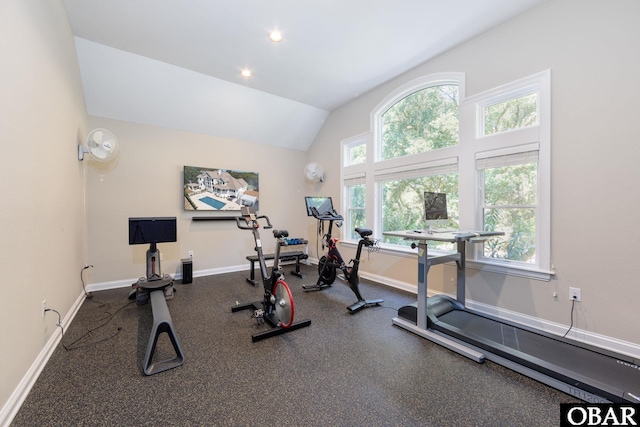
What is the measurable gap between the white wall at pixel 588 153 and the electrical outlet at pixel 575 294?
0.03 metres

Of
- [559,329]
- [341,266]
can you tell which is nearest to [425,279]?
[341,266]

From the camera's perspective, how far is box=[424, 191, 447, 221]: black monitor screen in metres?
2.97

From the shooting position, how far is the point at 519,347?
2176mm

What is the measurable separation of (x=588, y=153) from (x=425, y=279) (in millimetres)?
1918

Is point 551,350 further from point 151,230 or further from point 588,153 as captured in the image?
point 151,230

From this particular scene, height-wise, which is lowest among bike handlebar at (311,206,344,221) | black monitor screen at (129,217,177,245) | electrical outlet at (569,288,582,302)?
electrical outlet at (569,288,582,302)

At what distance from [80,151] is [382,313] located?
175 inches

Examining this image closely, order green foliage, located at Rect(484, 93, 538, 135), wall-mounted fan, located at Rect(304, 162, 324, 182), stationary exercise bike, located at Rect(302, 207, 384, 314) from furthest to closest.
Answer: wall-mounted fan, located at Rect(304, 162, 324, 182)
stationary exercise bike, located at Rect(302, 207, 384, 314)
green foliage, located at Rect(484, 93, 538, 135)

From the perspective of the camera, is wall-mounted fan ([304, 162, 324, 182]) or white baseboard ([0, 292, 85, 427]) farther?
wall-mounted fan ([304, 162, 324, 182])

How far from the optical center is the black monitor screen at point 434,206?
297cm

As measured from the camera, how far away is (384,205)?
4.48 m

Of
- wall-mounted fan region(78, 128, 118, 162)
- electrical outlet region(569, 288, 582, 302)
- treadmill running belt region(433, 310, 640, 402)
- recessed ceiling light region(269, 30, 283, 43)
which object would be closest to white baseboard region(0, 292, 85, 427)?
wall-mounted fan region(78, 128, 118, 162)

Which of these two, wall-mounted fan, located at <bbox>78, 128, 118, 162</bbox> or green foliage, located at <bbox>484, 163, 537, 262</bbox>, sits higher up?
wall-mounted fan, located at <bbox>78, 128, 118, 162</bbox>

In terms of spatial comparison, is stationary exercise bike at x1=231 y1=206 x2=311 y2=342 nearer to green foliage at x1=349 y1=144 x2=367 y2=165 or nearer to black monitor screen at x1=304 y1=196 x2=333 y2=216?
black monitor screen at x1=304 y1=196 x2=333 y2=216
